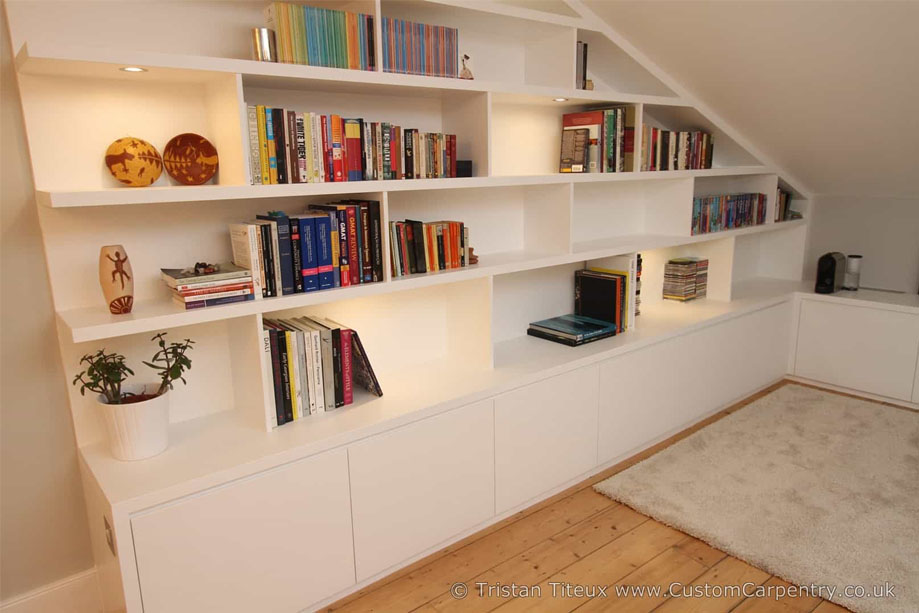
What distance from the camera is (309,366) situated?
6.79ft

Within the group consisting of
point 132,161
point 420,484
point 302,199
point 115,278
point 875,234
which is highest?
point 132,161

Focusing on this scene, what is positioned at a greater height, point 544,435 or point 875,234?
point 875,234

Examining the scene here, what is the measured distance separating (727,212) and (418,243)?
2.21m

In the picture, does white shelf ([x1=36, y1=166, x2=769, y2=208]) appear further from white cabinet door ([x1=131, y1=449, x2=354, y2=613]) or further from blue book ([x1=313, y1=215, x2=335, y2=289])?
white cabinet door ([x1=131, y1=449, x2=354, y2=613])

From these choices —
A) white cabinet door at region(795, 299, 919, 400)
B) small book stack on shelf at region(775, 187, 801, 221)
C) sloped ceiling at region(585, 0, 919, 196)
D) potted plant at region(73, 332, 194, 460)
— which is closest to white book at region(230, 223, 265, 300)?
potted plant at region(73, 332, 194, 460)

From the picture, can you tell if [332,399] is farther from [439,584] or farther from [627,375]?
[627,375]

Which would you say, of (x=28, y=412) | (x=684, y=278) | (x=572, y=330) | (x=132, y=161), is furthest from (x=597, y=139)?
(x=28, y=412)

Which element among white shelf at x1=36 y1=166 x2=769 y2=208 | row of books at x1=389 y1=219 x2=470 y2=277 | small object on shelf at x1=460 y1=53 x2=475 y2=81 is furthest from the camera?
small object on shelf at x1=460 y1=53 x2=475 y2=81

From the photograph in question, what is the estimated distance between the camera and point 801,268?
4238 mm

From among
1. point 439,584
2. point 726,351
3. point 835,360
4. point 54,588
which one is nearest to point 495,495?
point 439,584

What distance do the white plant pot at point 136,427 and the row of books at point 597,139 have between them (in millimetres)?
2005

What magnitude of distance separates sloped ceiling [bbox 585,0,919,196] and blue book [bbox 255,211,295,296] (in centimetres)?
178

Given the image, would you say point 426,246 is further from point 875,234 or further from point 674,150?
point 875,234

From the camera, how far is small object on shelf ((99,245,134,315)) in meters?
1.69
